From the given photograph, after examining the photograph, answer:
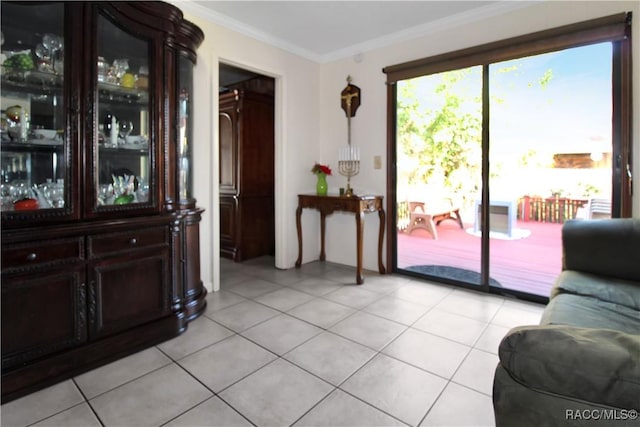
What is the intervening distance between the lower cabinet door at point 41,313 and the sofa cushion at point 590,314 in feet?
7.89

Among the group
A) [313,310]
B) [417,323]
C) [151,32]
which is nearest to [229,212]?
[313,310]

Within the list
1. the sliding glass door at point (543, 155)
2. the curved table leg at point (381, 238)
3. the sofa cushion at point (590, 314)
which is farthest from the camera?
the curved table leg at point (381, 238)

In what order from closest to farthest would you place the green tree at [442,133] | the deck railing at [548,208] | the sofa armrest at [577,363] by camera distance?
the sofa armrest at [577,363], the deck railing at [548,208], the green tree at [442,133]

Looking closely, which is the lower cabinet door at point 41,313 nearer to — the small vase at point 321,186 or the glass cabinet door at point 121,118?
the glass cabinet door at point 121,118

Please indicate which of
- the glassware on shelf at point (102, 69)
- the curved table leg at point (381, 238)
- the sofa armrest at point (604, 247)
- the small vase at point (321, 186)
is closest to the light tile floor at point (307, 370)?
the sofa armrest at point (604, 247)

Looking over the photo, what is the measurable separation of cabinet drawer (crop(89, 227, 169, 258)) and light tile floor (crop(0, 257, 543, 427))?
654 millimetres

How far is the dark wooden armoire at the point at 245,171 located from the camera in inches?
172

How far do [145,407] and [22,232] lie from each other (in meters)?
1.03

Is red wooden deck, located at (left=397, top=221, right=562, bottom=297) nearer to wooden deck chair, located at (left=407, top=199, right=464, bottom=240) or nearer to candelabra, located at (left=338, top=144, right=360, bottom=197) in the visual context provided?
wooden deck chair, located at (left=407, top=199, right=464, bottom=240)

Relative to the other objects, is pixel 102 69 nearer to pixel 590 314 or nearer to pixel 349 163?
pixel 349 163

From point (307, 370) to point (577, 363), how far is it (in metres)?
1.46

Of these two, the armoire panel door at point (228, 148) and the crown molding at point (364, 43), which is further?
Result: the armoire panel door at point (228, 148)

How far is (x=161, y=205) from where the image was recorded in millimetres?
2340

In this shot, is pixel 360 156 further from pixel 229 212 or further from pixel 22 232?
pixel 22 232
